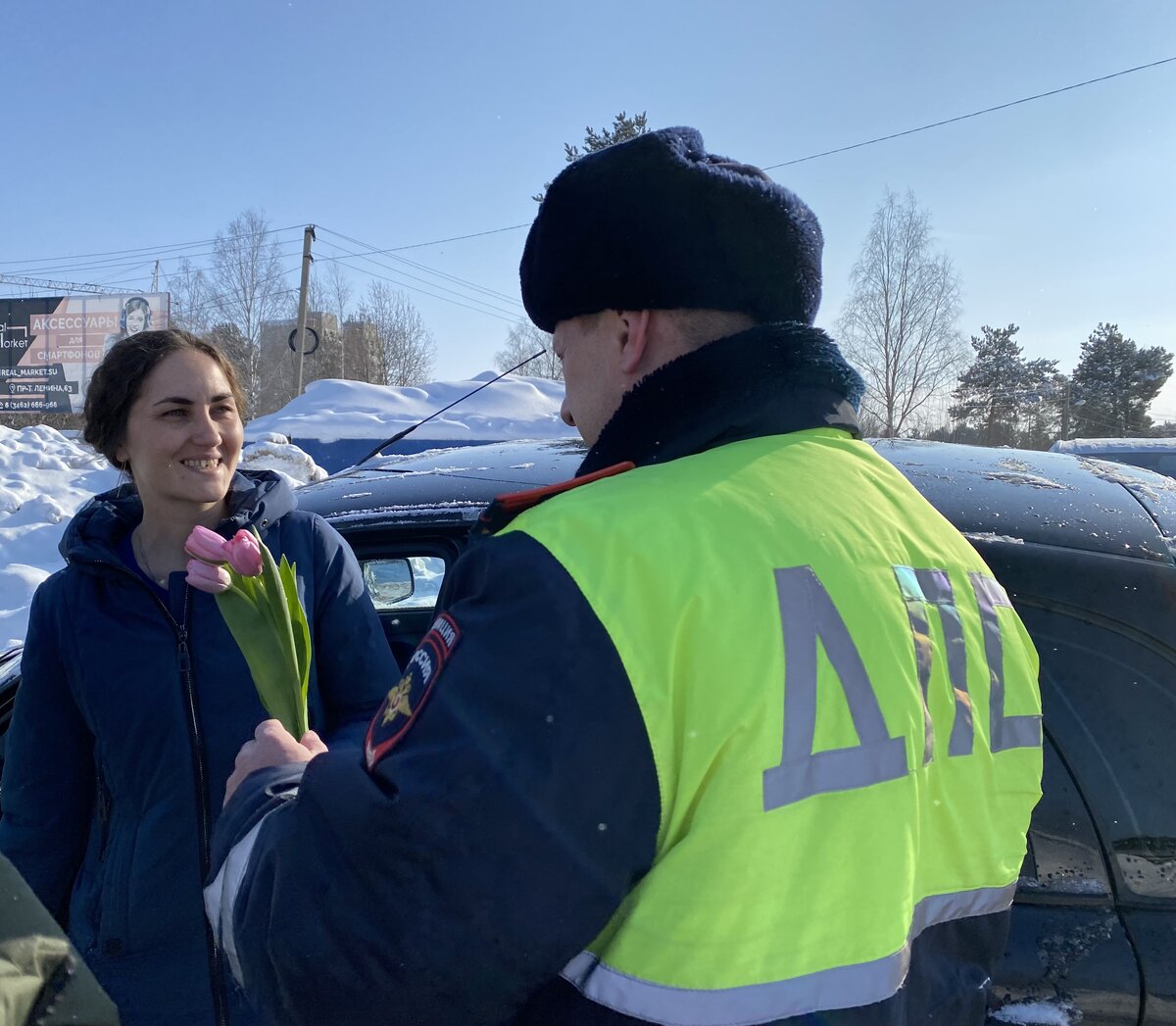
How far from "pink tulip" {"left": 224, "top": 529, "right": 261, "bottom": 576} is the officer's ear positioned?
2.26ft

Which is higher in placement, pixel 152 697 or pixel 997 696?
pixel 997 696

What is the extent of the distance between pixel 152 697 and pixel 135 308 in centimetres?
3022

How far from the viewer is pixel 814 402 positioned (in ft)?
3.39

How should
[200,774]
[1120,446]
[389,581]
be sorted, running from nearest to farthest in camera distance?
1. [200,774]
2. [389,581]
3. [1120,446]

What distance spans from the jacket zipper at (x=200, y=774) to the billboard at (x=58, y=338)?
2947 centimetres

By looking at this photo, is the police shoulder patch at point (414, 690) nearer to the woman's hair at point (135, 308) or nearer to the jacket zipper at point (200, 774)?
the jacket zipper at point (200, 774)

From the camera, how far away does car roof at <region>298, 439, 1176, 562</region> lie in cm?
191

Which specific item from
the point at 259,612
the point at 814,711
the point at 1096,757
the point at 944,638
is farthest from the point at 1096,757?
the point at 259,612

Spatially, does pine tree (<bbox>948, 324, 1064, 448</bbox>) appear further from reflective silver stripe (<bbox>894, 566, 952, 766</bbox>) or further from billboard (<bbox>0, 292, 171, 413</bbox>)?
reflective silver stripe (<bbox>894, 566, 952, 766</bbox>)

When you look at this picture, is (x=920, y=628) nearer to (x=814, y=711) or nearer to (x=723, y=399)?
(x=814, y=711)

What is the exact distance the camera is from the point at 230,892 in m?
0.92

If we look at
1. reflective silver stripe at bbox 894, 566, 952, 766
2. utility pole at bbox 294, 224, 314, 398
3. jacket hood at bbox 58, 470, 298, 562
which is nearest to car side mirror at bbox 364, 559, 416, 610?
jacket hood at bbox 58, 470, 298, 562

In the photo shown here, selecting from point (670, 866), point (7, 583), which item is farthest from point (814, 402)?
point (7, 583)

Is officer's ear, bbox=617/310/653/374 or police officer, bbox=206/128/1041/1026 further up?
officer's ear, bbox=617/310/653/374
